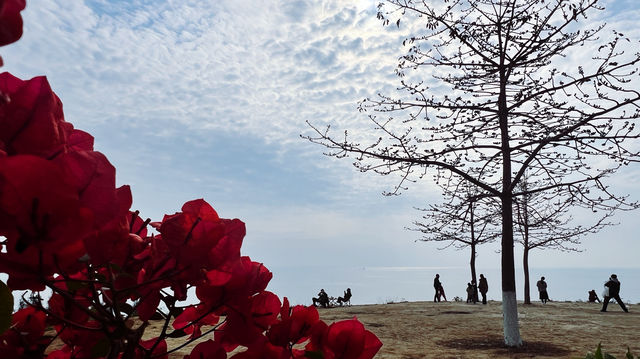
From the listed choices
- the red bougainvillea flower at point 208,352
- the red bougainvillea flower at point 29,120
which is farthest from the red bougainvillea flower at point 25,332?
the red bougainvillea flower at point 29,120

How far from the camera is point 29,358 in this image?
957 millimetres

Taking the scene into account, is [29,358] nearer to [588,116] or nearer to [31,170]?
[31,170]

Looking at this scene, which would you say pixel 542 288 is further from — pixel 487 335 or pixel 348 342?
pixel 348 342

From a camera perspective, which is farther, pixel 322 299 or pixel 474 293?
pixel 474 293

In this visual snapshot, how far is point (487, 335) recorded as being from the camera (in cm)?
978

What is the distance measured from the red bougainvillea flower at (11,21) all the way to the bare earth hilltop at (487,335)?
6411 mm

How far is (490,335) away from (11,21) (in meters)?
10.7

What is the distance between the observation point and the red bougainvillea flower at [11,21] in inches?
19.0

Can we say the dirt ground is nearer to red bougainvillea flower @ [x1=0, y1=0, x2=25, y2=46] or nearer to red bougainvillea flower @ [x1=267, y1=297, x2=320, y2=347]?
red bougainvillea flower @ [x1=267, y1=297, x2=320, y2=347]

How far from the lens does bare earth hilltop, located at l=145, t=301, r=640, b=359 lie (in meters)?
7.57

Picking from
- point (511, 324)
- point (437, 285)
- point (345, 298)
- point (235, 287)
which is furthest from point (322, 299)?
point (235, 287)

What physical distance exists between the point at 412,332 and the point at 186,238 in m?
10.1

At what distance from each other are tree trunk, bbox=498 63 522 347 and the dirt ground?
1.38 ft

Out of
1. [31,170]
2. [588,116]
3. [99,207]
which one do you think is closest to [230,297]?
[99,207]
